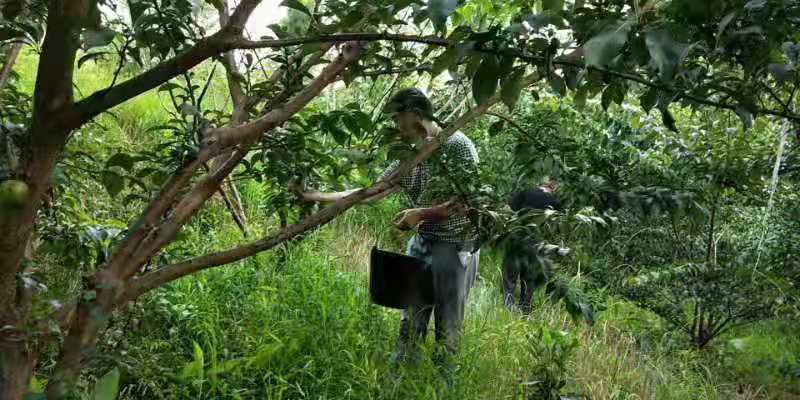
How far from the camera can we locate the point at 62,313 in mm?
1030

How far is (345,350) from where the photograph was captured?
126 inches

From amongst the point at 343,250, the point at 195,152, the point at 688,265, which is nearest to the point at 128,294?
the point at 195,152

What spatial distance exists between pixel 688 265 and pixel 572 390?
91 centimetres

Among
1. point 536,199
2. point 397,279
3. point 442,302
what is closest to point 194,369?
point 397,279

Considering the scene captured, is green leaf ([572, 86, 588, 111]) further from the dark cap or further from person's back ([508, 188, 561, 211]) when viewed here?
person's back ([508, 188, 561, 211])

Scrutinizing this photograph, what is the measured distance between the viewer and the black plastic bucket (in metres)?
3.10

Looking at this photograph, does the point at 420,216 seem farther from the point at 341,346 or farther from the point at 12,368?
the point at 12,368

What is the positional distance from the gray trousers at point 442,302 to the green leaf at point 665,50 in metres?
2.57

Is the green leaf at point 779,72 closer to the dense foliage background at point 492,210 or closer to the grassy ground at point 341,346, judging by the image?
the dense foliage background at point 492,210

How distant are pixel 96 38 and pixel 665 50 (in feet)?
2.23

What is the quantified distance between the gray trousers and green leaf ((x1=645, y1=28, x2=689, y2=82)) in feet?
8.43

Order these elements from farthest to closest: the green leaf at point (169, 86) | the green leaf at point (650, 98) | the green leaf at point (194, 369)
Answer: the green leaf at point (194, 369) → the green leaf at point (169, 86) → the green leaf at point (650, 98)

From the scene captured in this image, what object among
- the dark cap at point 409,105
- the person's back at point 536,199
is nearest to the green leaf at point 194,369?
the dark cap at point 409,105

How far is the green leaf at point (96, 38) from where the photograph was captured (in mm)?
901
